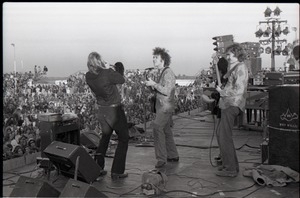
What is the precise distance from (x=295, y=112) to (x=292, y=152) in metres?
0.54

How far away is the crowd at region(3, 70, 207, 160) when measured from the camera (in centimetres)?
634

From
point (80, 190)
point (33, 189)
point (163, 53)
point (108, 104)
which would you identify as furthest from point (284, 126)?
point (33, 189)

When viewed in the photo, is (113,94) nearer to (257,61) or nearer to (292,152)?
(292,152)

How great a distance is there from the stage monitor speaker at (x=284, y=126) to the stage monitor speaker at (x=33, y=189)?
2.99 m

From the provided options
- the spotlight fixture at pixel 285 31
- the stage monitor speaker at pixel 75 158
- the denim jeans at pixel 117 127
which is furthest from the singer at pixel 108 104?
the spotlight fixture at pixel 285 31

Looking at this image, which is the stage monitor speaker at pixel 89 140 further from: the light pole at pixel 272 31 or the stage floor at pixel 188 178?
the light pole at pixel 272 31

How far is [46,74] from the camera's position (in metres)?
7.62

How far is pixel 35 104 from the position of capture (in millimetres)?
7211

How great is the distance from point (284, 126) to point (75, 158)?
2734 mm

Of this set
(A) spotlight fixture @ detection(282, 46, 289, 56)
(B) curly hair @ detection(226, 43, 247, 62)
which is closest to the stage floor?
(B) curly hair @ detection(226, 43, 247, 62)

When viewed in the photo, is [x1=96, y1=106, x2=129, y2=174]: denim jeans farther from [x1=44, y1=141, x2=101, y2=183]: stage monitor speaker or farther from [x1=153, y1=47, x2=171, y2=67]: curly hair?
[x1=153, y1=47, x2=171, y2=67]: curly hair

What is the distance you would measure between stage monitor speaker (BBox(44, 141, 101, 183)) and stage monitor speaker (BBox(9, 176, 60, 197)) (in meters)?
0.59

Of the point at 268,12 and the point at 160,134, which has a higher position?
the point at 268,12

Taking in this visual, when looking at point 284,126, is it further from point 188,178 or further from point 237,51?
point 188,178
